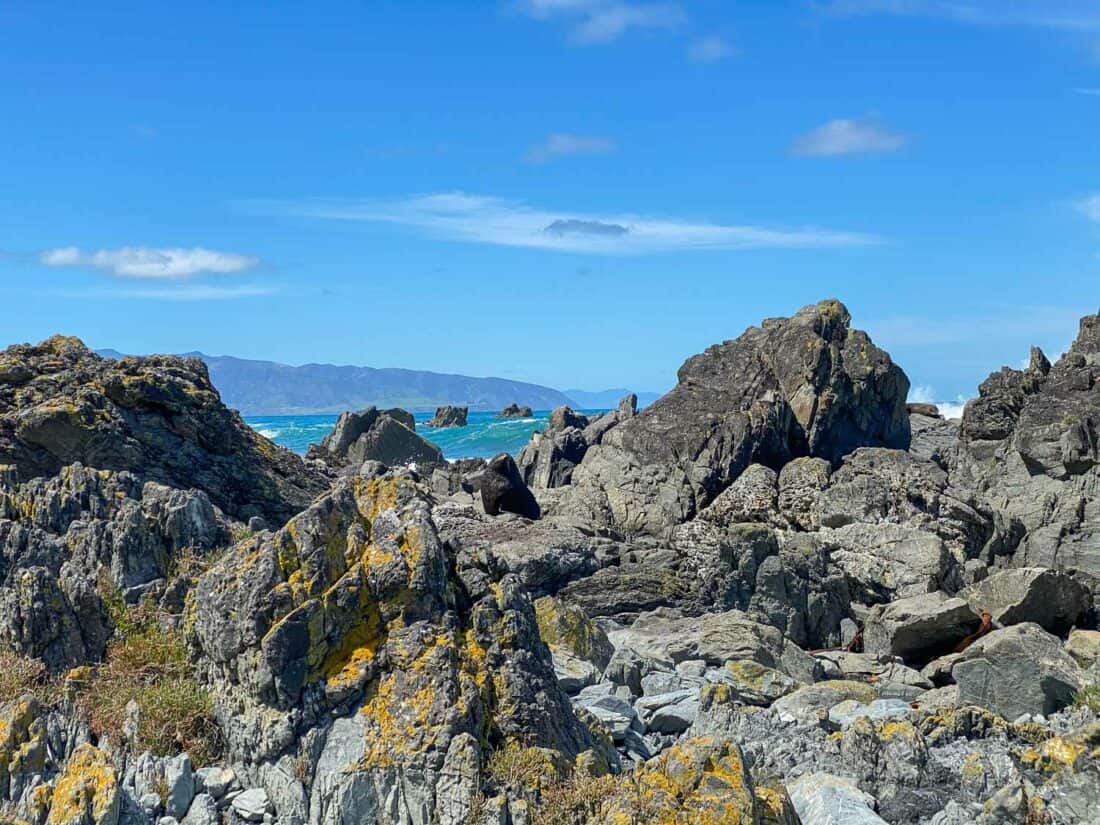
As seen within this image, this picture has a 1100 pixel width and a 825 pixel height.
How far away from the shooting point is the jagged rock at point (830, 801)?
1002 cm

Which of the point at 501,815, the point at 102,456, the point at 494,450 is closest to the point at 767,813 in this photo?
the point at 501,815

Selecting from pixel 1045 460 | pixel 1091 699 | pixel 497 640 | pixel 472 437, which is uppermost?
pixel 1045 460

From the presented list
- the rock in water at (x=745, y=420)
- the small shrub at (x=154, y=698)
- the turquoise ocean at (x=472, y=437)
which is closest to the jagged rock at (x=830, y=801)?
the small shrub at (x=154, y=698)

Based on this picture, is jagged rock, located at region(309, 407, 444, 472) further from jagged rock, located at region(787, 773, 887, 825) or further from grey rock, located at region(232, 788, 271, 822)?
jagged rock, located at region(787, 773, 887, 825)

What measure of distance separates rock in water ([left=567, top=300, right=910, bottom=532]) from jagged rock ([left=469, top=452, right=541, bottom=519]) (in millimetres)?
1805

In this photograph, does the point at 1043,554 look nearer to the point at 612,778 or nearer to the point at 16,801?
the point at 612,778

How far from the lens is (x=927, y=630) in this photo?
2055 cm

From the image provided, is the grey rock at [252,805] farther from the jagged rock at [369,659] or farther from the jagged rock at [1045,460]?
the jagged rock at [1045,460]

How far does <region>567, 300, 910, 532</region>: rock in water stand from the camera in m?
31.6

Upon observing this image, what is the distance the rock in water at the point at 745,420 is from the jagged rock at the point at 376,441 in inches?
957

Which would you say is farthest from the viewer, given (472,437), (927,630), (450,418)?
(450,418)

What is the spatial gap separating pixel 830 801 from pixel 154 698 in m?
5.89

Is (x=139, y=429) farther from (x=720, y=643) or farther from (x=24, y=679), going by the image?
(x=720, y=643)

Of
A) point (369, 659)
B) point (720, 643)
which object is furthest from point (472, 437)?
point (369, 659)
